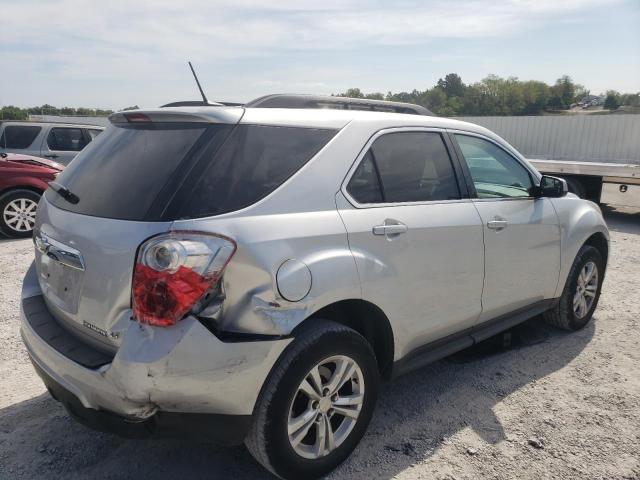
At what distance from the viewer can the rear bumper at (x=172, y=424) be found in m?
2.09

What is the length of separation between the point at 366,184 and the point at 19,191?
6.93m

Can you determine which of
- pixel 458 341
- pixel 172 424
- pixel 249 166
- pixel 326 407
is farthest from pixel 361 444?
pixel 249 166

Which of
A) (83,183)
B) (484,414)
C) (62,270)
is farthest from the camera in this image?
(484,414)

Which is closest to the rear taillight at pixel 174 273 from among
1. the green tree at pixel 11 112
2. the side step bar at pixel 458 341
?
the side step bar at pixel 458 341

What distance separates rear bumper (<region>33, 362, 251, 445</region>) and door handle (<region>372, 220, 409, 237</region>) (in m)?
1.09

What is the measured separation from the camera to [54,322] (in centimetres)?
250

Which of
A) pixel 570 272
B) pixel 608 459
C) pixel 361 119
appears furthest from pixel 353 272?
pixel 570 272

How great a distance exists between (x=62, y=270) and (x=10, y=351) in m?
2.03

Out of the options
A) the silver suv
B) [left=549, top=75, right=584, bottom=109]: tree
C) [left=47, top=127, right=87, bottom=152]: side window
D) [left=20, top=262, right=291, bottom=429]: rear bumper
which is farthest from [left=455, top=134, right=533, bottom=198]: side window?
[left=549, top=75, right=584, bottom=109]: tree

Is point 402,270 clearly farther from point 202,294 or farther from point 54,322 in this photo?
point 54,322

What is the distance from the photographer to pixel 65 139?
10164mm

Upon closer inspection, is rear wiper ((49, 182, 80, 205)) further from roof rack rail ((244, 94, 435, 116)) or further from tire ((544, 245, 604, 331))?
tire ((544, 245, 604, 331))

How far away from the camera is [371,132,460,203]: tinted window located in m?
2.84

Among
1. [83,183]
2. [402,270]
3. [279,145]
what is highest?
[279,145]
